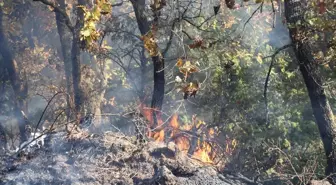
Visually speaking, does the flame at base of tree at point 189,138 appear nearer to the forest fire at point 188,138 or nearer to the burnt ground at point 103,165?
the forest fire at point 188,138

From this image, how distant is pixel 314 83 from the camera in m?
7.69

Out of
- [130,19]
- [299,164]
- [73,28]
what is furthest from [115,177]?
[130,19]

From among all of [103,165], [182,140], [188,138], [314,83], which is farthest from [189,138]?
[314,83]

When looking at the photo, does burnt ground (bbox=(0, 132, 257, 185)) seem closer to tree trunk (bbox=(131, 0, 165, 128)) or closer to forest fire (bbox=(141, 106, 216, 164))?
forest fire (bbox=(141, 106, 216, 164))

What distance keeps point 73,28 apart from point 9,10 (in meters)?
10.1

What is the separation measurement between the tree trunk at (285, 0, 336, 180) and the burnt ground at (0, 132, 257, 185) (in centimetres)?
165

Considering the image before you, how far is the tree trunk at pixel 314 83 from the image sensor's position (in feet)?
24.6

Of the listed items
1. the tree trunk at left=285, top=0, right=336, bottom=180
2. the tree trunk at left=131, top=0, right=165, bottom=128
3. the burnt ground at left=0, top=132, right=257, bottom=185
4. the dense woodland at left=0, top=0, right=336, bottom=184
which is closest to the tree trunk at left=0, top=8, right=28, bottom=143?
the dense woodland at left=0, top=0, right=336, bottom=184

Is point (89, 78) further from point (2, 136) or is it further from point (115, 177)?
point (115, 177)

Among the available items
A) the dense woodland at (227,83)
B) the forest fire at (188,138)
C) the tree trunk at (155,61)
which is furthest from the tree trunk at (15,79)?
the tree trunk at (155,61)

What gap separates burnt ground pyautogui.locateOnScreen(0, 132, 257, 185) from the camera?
7.03 metres

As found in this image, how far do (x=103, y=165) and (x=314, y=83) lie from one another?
166 inches

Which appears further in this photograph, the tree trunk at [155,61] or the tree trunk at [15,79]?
the tree trunk at [15,79]

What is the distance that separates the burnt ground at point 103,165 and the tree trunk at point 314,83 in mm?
1651
